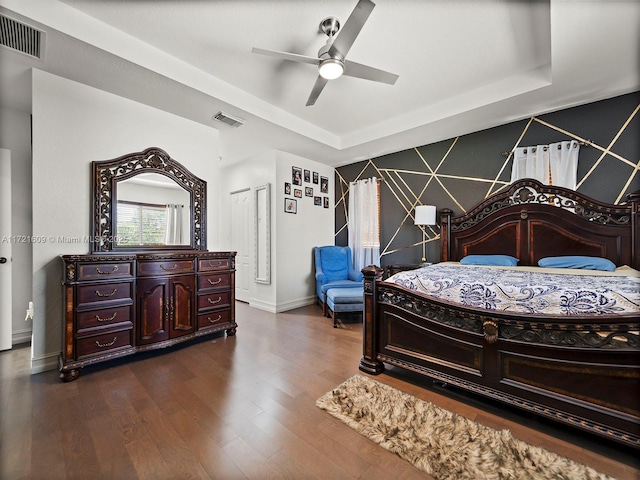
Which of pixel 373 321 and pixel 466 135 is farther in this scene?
pixel 466 135

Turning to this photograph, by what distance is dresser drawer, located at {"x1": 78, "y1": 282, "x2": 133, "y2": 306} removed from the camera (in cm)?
236

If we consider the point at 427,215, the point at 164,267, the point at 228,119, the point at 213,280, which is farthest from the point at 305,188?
the point at 164,267

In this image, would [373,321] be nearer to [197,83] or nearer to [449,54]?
[449,54]

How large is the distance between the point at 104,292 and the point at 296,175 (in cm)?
329

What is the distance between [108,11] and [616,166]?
4.87m

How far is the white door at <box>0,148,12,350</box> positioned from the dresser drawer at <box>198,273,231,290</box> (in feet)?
6.45

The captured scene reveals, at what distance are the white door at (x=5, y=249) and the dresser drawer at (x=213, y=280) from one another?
197 cm

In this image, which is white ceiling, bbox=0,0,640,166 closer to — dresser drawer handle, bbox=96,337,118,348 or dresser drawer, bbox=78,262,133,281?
dresser drawer, bbox=78,262,133,281

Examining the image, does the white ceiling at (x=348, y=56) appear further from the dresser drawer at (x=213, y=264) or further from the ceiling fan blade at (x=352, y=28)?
the dresser drawer at (x=213, y=264)

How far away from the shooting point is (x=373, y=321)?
2.43 meters

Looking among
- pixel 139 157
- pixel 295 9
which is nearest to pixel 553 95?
pixel 295 9

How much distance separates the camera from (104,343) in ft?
8.05

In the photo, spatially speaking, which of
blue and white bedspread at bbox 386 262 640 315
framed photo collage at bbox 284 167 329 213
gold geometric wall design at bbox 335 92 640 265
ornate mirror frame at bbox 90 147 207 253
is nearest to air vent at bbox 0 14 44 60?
ornate mirror frame at bbox 90 147 207 253

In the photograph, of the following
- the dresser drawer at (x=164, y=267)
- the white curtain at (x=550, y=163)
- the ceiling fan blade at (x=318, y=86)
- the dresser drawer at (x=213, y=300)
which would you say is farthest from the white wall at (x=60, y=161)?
the white curtain at (x=550, y=163)
